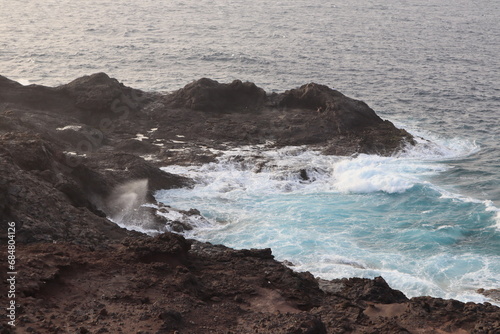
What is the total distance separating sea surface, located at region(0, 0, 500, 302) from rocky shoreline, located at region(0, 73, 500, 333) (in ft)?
6.88

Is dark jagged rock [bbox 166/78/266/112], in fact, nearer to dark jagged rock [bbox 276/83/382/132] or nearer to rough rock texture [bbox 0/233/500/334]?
dark jagged rock [bbox 276/83/382/132]

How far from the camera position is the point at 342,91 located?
46281 millimetres

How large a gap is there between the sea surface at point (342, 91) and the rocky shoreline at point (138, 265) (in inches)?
82.6

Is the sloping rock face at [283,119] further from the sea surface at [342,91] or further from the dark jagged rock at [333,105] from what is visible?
the sea surface at [342,91]

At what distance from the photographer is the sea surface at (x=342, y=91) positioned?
24.0 metres

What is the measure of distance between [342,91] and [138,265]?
1238 inches

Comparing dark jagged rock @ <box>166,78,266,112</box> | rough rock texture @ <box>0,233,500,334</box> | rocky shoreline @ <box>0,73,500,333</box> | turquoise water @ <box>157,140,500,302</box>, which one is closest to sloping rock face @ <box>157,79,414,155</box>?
dark jagged rock @ <box>166,78,266,112</box>

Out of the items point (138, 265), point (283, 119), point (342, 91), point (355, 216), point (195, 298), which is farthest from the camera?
point (342, 91)

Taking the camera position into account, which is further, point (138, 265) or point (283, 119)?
point (283, 119)

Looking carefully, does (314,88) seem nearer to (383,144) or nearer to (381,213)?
(383,144)

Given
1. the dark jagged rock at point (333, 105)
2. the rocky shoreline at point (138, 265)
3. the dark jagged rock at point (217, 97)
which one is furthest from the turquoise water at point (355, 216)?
the dark jagged rock at point (217, 97)

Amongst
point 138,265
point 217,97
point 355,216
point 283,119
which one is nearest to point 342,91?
point 283,119

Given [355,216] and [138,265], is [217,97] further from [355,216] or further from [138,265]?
[138,265]

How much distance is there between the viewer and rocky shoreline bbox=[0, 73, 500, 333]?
48.7 ft
